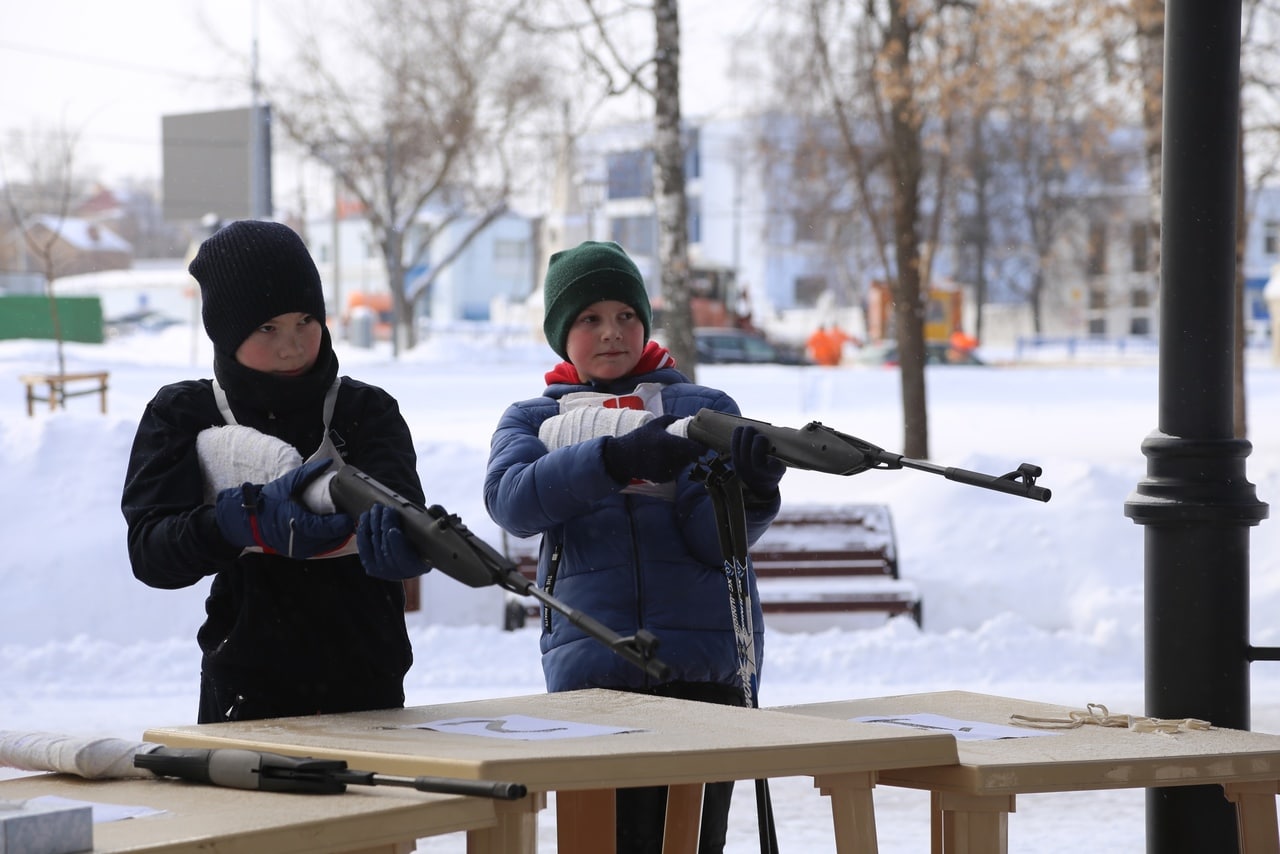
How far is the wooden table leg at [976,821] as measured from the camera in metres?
2.50

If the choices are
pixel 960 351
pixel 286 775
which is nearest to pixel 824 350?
pixel 960 351

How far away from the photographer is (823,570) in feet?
29.4

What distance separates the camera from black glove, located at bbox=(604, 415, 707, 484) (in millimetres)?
3008

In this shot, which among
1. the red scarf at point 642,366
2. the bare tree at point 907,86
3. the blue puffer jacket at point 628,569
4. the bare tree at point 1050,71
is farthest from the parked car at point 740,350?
the blue puffer jacket at point 628,569

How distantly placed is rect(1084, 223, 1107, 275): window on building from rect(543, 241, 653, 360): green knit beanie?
46.5 meters

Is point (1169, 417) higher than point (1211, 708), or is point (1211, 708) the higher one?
point (1169, 417)

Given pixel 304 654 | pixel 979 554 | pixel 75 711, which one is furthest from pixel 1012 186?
pixel 304 654

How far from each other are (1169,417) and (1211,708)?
0.66 m

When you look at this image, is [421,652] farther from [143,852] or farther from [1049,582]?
[143,852]

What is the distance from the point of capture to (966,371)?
99.1ft

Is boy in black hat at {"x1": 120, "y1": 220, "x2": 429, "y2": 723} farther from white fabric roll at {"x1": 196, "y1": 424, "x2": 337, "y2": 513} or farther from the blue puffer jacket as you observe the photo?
the blue puffer jacket

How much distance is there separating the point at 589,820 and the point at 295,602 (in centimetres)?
64

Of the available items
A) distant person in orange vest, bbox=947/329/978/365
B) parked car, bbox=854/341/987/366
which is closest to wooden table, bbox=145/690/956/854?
parked car, bbox=854/341/987/366

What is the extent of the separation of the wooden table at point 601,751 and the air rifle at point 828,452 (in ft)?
1.39
